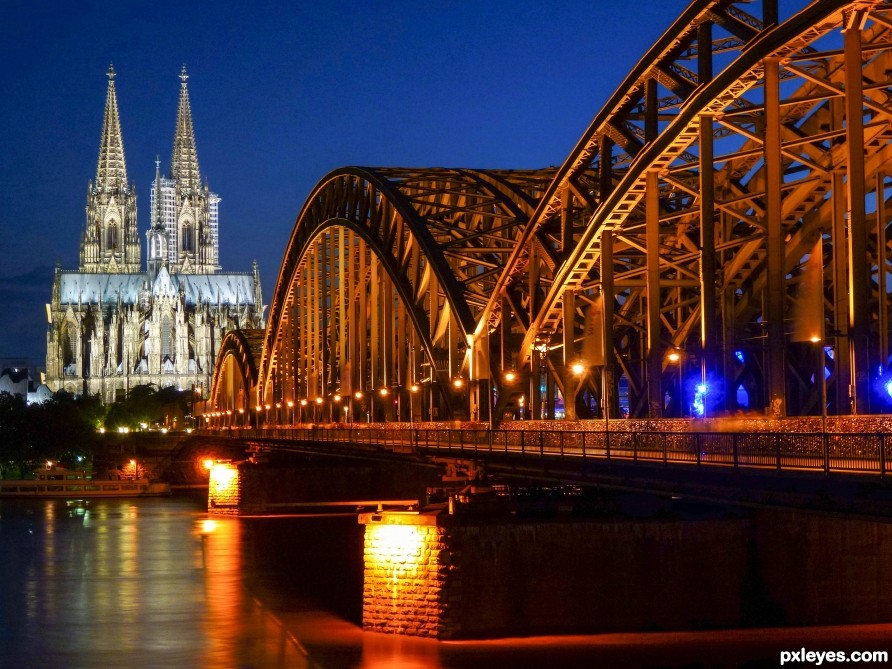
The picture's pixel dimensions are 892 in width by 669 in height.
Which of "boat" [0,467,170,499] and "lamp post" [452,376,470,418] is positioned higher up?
"lamp post" [452,376,470,418]

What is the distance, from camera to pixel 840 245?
34.7m

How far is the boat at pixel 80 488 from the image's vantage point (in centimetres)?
12775

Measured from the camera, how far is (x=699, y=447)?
97.9ft

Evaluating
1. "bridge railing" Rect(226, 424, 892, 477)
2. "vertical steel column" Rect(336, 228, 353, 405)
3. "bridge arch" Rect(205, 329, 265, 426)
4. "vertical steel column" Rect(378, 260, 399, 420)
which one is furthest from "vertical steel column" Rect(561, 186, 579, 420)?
"bridge arch" Rect(205, 329, 265, 426)

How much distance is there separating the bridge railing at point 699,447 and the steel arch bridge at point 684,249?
2.17 meters

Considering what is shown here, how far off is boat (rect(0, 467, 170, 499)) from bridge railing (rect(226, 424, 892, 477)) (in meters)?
81.9

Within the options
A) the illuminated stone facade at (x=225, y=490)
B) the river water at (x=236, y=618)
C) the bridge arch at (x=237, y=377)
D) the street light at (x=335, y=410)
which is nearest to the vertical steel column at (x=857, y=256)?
the river water at (x=236, y=618)

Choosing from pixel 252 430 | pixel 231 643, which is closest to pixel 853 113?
pixel 231 643

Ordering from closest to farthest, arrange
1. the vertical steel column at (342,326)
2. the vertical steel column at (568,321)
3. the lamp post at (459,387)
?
the vertical steel column at (568,321), the lamp post at (459,387), the vertical steel column at (342,326)

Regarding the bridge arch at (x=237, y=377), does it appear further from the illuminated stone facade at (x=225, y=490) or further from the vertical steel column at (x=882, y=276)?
the vertical steel column at (x=882, y=276)

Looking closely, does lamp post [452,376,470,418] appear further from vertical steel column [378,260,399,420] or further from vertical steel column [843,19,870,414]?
vertical steel column [843,19,870,414]

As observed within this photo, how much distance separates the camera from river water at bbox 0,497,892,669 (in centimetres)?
3784

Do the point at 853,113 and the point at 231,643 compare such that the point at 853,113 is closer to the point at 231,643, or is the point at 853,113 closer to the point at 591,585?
the point at 591,585

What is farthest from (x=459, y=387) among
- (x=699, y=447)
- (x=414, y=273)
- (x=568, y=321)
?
(x=699, y=447)
